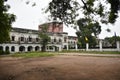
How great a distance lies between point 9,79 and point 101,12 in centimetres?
679

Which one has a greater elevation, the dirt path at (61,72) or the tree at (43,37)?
the tree at (43,37)

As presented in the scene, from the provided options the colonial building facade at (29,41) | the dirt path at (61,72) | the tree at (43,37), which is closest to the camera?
the dirt path at (61,72)

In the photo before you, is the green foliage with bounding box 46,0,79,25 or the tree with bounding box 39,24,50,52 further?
the tree with bounding box 39,24,50,52

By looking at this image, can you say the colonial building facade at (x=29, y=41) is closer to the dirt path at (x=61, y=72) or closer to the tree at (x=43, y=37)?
the tree at (x=43, y=37)

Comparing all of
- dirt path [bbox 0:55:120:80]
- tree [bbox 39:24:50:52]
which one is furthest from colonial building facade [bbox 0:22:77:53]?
dirt path [bbox 0:55:120:80]

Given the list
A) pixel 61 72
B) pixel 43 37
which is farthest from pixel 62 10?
pixel 43 37

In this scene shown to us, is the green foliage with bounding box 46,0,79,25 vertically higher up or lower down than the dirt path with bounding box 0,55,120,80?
higher up

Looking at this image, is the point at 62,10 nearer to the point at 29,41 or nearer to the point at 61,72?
the point at 61,72

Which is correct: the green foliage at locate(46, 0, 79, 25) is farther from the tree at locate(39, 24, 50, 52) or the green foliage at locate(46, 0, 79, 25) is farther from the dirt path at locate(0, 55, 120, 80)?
the tree at locate(39, 24, 50, 52)

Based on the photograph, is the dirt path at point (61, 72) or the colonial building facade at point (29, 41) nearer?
the dirt path at point (61, 72)

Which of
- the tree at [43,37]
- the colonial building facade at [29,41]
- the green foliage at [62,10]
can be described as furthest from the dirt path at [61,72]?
the tree at [43,37]

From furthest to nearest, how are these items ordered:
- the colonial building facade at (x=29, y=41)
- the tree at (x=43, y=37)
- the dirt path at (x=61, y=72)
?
1. the tree at (x=43, y=37)
2. the colonial building facade at (x=29, y=41)
3. the dirt path at (x=61, y=72)

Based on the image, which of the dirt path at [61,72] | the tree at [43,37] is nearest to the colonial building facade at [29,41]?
the tree at [43,37]

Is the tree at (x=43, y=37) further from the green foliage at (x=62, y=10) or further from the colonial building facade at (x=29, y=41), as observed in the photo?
the green foliage at (x=62, y=10)
